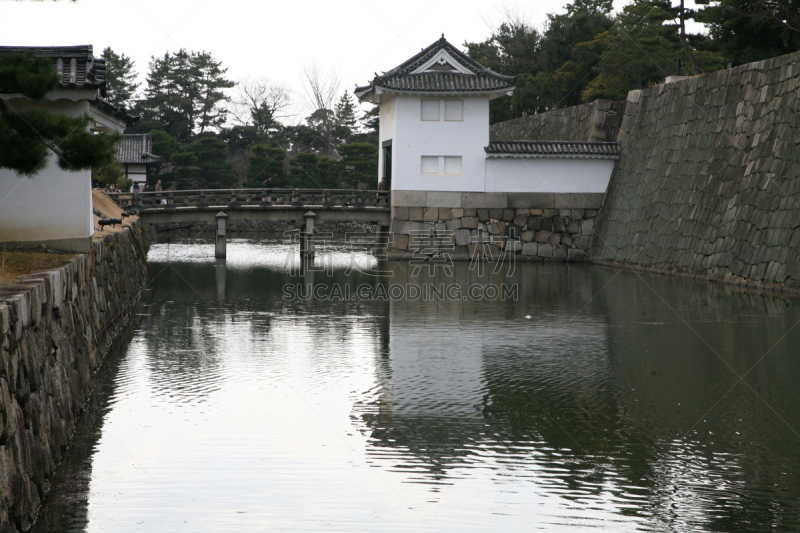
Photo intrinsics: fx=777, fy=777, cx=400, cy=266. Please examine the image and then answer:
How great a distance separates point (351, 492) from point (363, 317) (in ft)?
23.3

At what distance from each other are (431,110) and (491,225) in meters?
3.77

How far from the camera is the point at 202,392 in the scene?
24.2 ft

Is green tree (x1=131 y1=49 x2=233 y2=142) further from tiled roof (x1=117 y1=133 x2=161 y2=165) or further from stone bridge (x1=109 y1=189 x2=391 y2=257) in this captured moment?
stone bridge (x1=109 y1=189 x2=391 y2=257)

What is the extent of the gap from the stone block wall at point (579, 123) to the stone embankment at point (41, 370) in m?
18.8

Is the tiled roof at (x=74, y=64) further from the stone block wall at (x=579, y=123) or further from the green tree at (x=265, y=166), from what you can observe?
the green tree at (x=265, y=166)

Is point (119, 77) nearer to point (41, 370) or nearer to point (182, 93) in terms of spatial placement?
point (182, 93)

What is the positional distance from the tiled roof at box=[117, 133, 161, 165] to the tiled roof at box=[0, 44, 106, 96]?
26.3 m

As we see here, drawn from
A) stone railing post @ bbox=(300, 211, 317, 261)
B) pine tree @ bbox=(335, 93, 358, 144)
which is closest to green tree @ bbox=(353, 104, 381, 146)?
pine tree @ bbox=(335, 93, 358, 144)

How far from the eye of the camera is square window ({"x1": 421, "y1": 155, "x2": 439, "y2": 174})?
74.2 ft

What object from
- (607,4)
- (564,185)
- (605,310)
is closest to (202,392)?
(605,310)

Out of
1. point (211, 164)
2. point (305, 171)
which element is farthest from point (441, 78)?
point (211, 164)

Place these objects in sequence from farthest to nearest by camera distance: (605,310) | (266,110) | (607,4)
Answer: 1. (266,110)
2. (607,4)
3. (605,310)

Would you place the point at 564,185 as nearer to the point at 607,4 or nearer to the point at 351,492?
the point at 607,4

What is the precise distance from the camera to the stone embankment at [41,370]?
4.17 metres
